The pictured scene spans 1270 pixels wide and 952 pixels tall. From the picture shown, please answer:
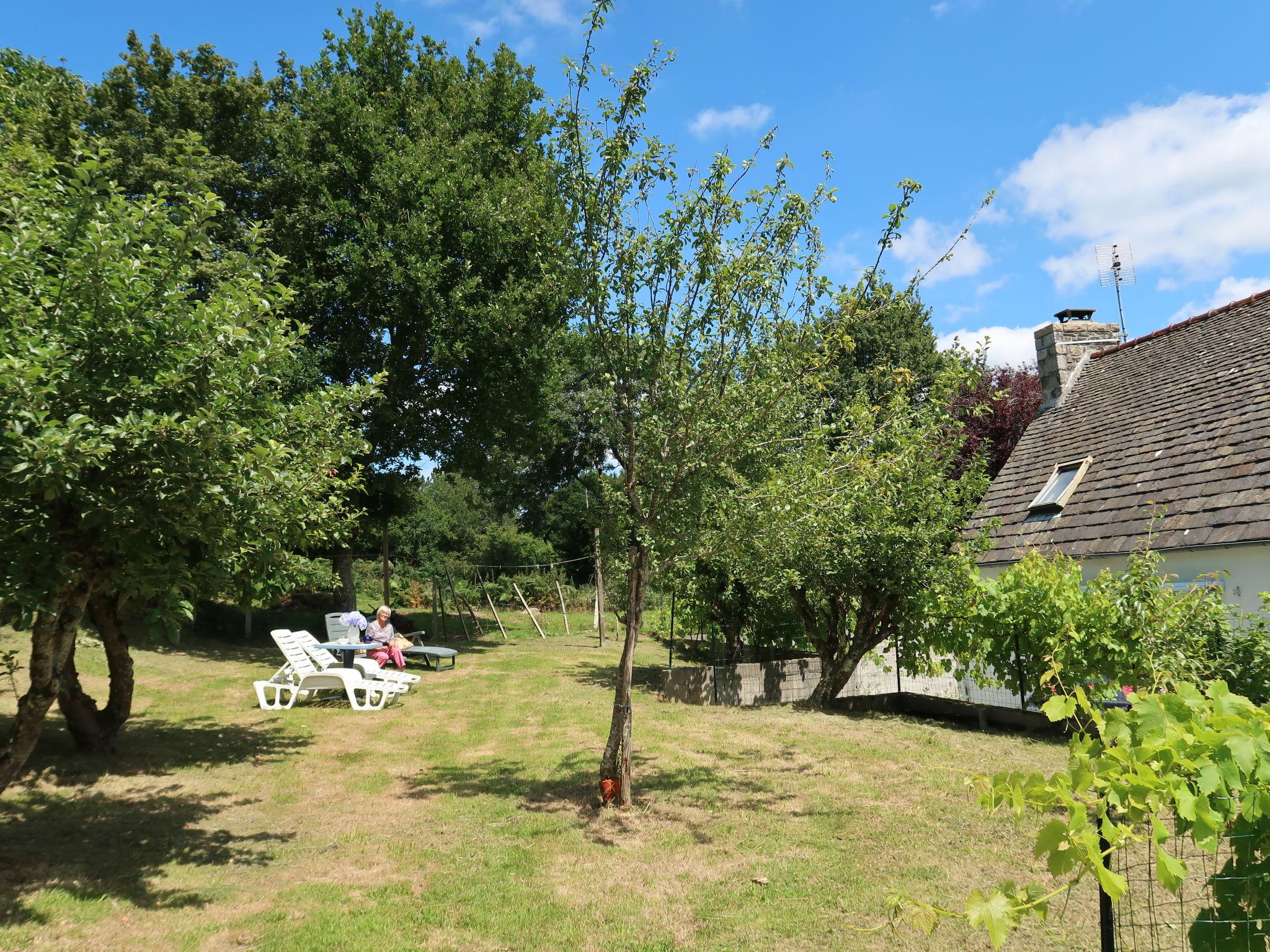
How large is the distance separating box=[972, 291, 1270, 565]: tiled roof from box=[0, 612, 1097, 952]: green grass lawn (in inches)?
138

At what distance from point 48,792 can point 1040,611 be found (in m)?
10.5

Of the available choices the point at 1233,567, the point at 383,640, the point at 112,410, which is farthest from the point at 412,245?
the point at 1233,567

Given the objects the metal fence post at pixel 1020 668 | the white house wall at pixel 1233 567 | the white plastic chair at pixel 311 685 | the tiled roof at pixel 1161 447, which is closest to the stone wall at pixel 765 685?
the metal fence post at pixel 1020 668

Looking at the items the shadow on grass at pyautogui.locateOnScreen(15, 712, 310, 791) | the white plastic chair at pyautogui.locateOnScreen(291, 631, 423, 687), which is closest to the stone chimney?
the white plastic chair at pyautogui.locateOnScreen(291, 631, 423, 687)

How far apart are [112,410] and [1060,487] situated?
43.9ft

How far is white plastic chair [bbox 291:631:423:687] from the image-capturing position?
1211 centimetres

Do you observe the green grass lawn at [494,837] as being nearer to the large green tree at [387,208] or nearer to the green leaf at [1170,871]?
the green leaf at [1170,871]

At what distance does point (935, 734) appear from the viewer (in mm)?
10172

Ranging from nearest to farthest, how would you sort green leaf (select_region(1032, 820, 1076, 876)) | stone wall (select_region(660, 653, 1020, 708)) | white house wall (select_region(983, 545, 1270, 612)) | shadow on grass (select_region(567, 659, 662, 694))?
green leaf (select_region(1032, 820, 1076, 876))
white house wall (select_region(983, 545, 1270, 612))
stone wall (select_region(660, 653, 1020, 708))
shadow on grass (select_region(567, 659, 662, 694))

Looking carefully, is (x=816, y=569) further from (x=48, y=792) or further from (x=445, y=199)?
(x=445, y=199)

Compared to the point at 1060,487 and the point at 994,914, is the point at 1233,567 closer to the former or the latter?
the point at 1060,487

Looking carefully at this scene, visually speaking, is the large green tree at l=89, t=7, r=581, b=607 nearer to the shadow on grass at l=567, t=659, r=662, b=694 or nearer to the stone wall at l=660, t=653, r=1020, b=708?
the shadow on grass at l=567, t=659, r=662, b=694

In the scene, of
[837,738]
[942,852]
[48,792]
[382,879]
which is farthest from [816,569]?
[48,792]

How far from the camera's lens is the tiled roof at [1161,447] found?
33.1 feet
